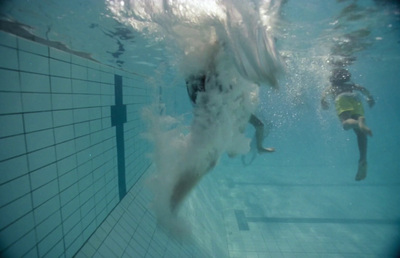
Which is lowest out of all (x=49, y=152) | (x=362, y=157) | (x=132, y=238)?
(x=132, y=238)

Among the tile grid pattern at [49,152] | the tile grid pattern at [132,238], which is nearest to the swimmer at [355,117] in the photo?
the tile grid pattern at [132,238]

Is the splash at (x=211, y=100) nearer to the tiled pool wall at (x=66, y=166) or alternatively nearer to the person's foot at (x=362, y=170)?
the tiled pool wall at (x=66, y=166)

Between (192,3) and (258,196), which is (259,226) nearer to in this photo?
(258,196)

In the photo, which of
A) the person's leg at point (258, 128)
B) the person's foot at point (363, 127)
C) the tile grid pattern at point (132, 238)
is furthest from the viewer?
the person's foot at point (363, 127)

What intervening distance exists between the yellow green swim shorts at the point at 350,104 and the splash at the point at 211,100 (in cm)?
462

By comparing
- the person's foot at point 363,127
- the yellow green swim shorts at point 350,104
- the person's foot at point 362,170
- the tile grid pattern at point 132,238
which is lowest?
the tile grid pattern at point 132,238

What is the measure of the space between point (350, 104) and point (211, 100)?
5.94 meters

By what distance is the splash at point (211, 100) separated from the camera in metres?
2.69

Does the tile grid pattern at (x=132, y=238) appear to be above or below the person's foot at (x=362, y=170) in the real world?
below

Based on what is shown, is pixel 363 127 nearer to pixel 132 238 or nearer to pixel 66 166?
pixel 132 238

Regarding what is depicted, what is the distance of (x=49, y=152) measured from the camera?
3713 millimetres

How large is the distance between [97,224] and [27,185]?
6.70 feet

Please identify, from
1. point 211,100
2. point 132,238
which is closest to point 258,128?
point 211,100

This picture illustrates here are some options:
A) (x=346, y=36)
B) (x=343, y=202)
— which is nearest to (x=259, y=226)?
(x=343, y=202)
